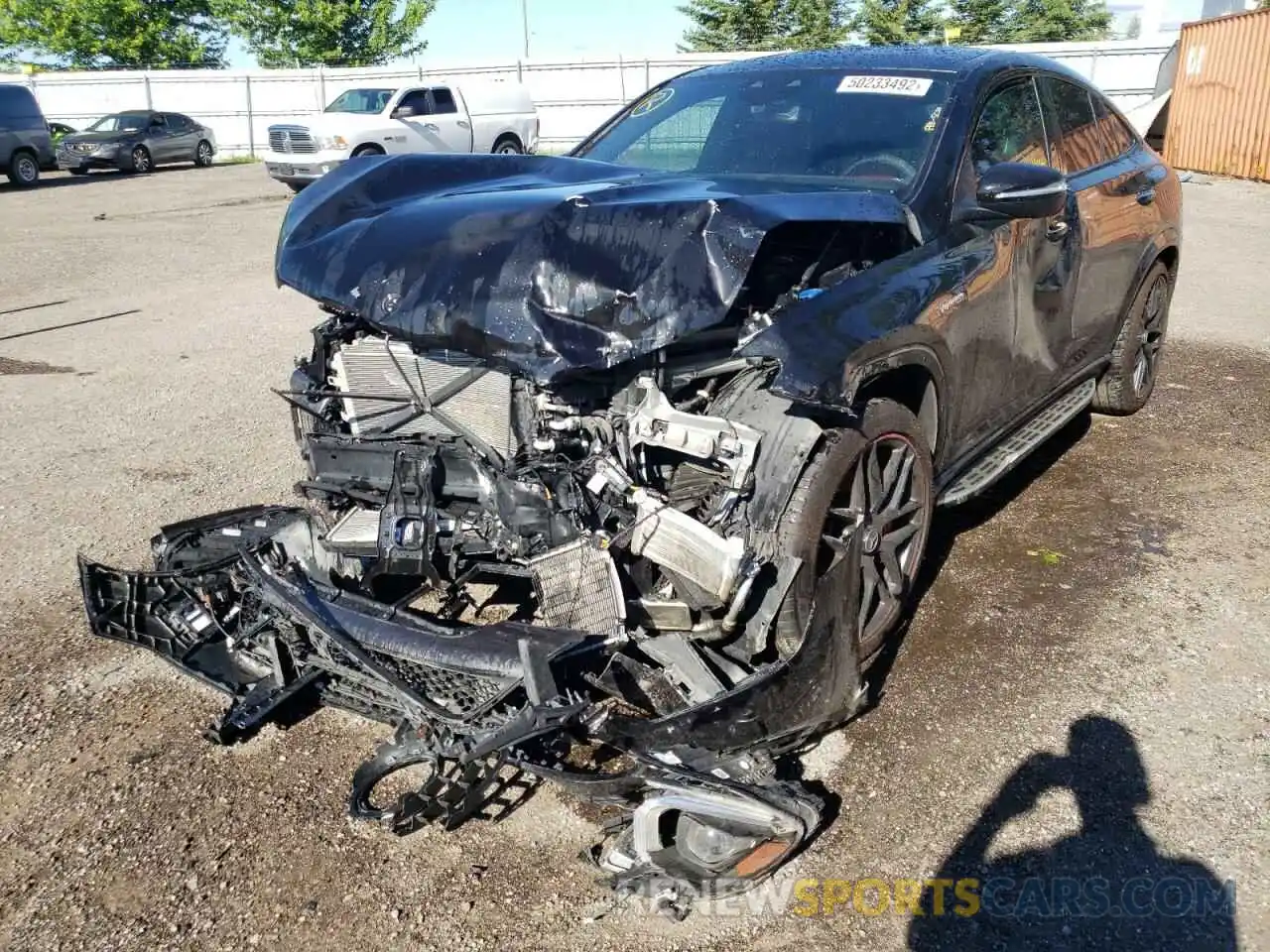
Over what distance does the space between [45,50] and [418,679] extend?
43.6 metres

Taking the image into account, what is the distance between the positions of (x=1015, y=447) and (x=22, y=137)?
23.1 meters

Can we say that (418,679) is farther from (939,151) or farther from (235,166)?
(235,166)

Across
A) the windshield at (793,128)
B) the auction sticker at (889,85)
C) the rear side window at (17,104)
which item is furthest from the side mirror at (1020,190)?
the rear side window at (17,104)

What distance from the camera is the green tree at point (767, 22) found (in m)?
33.7

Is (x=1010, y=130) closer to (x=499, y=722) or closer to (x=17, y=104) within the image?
(x=499, y=722)

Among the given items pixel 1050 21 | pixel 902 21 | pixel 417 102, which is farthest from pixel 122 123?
pixel 1050 21

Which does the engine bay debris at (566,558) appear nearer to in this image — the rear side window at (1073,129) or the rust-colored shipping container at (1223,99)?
the rear side window at (1073,129)

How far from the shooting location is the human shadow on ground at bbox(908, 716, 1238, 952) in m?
2.36

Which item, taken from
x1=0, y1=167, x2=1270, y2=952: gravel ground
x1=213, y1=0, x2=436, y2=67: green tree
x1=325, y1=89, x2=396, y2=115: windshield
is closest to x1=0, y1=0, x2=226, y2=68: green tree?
x1=213, y1=0, x2=436, y2=67: green tree

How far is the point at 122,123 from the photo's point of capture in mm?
24547

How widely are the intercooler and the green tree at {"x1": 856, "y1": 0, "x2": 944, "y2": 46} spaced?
33.0m

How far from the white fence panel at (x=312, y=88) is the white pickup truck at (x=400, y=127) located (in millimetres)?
4956

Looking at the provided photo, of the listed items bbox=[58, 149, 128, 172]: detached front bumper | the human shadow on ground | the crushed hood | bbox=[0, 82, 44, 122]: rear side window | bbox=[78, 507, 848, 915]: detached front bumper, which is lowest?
the human shadow on ground

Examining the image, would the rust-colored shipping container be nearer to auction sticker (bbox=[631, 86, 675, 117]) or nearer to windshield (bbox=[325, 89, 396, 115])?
windshield (bbox=[325, 89, 396, 115])
